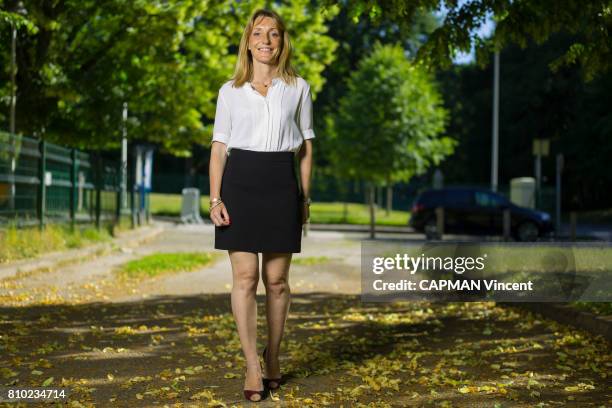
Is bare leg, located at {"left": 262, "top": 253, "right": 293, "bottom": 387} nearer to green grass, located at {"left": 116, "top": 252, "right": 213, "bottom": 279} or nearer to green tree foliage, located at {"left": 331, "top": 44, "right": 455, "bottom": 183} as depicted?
green grass, located at {"left": 116, "top": 252, "right": 213, "bottom": 279}

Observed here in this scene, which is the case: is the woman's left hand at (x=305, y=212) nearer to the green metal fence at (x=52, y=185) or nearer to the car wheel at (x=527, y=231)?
the green metal fence at (x=52, y=185)

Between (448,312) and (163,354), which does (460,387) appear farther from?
(448,312)

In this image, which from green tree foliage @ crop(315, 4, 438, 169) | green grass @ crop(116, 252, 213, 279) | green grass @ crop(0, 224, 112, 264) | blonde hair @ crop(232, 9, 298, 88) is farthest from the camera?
green tree foliage @ crop(315, 4, 438, 169)

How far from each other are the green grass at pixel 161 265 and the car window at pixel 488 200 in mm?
13034

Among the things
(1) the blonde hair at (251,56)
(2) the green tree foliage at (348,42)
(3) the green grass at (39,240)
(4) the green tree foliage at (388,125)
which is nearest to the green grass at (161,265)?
(3) the green grass at (39,240)

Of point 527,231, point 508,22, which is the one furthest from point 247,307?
point 527,231

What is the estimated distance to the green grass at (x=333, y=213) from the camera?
40050 mm

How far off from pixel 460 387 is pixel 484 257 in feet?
20.5

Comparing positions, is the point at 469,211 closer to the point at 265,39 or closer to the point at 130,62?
the point at 130,62

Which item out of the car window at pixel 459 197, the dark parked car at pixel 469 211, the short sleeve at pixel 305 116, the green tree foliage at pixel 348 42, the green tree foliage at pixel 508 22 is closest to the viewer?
the short sleeve at pixel 305 116

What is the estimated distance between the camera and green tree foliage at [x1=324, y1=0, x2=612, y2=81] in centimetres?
940

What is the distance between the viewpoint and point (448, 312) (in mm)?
9555

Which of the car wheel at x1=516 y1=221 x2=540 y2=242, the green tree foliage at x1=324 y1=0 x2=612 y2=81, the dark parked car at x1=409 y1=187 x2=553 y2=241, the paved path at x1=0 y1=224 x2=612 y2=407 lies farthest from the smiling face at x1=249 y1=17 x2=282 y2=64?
the car wheel at x1=516 y1=221 x2=540 y2=242

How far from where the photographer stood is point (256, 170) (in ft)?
16.8
